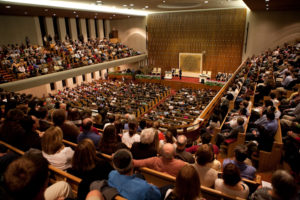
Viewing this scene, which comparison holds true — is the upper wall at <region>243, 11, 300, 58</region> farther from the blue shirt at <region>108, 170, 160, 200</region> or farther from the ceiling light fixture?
the blue shirt at <region>108, 170, 160, 200</region>

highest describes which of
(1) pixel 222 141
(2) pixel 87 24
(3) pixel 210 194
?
(2) pixel 87 24

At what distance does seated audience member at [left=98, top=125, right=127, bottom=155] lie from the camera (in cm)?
314

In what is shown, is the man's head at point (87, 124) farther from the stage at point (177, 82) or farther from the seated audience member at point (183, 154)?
the stage at point (177, 82)

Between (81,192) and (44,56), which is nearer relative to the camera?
(81,192)

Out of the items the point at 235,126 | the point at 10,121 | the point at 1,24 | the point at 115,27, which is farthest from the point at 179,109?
the point at 115,27

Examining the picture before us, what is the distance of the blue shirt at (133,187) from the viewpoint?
201 cm

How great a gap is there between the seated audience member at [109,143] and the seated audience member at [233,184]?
1.55 meters

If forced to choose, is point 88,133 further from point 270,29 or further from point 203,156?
point 270,29

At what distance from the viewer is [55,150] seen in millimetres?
2848

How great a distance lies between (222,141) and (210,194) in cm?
309

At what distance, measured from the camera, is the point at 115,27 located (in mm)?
26797

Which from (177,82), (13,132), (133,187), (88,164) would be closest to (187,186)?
(133,187)

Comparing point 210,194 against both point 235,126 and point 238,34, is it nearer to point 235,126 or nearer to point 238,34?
point 235,126

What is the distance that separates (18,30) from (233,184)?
819 inches
